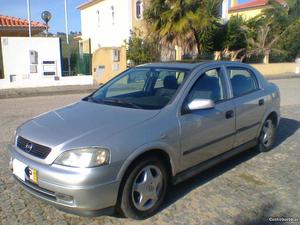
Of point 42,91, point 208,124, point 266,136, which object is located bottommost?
point 42,91

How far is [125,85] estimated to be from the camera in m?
5.27

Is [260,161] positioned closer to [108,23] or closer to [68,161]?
[68,161]

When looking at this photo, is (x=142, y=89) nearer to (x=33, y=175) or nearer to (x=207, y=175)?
(x=207, y=175)

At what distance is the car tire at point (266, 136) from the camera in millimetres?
6120

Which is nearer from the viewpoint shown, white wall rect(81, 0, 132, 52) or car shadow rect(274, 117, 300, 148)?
car shadow rect(274, 117, 300, 148)

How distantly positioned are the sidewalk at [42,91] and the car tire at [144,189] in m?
12.5

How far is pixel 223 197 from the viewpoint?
4477 millimetres

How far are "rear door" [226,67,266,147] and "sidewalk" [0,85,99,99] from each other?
11505 millimetres

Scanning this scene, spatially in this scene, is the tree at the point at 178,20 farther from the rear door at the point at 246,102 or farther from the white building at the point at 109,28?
the rear door at the point at 246,102

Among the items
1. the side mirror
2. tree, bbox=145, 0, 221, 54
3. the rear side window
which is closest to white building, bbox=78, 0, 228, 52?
tree, bbox=145, 0, 221, 54

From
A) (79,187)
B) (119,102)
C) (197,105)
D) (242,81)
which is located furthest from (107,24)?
(79,187)

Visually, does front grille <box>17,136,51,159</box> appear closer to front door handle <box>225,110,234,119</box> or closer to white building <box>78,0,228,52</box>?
front door handle <box>225,110,234,119</box>

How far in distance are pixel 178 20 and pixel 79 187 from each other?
16.9 meters

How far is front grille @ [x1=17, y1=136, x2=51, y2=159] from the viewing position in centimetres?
356
